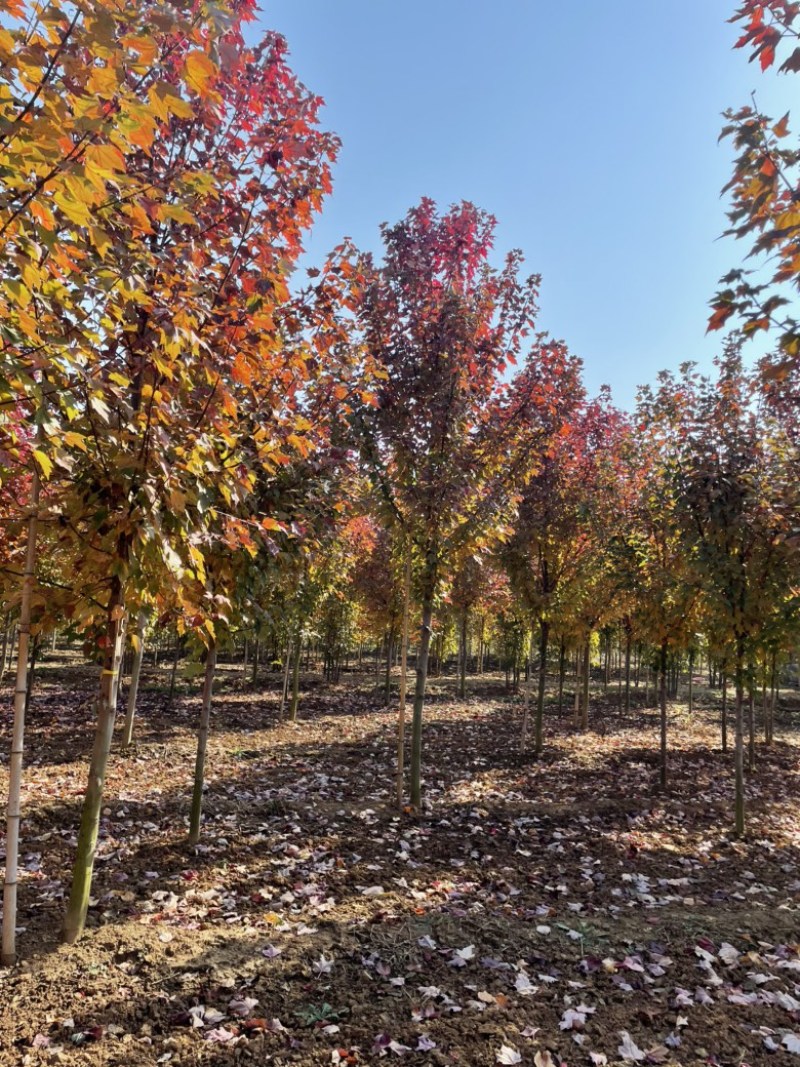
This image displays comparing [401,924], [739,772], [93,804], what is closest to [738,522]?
[739,772]

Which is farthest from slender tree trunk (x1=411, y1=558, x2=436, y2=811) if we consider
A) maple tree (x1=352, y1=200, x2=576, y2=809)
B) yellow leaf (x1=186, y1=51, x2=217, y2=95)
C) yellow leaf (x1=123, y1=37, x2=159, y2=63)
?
yellow leaf (x1=123, y1=37, x2=159, y2=63)

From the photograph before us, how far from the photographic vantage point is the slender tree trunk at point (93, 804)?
13.6 feet

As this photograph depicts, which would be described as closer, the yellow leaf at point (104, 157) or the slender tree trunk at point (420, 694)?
the yellow leaf at point (104, 157)

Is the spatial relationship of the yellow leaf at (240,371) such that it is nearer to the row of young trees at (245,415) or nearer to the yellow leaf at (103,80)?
the row of young trees at (245,415)

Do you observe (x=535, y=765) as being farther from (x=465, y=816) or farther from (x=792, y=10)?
(x=792, y=10)

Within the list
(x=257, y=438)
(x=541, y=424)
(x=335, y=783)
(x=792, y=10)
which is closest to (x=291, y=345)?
(x=257, y=438)

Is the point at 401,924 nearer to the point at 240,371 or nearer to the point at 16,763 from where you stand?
the point at 16,763

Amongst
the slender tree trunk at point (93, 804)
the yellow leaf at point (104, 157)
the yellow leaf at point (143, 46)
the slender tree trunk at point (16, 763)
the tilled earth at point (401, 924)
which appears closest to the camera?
the yellow leaf at point (143, 46)

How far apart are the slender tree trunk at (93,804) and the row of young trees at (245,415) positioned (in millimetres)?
21

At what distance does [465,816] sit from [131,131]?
26.5 feet

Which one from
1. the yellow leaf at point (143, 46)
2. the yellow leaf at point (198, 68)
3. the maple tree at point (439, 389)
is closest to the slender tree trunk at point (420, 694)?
the maple tree at point (439, 389)

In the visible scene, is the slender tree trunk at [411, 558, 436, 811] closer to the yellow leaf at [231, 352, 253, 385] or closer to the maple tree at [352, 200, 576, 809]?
the maple tree at [352, 200, 576, 809]

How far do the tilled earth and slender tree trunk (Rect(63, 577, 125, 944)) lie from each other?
17 centimetres

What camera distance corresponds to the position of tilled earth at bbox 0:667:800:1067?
3.37 meters
